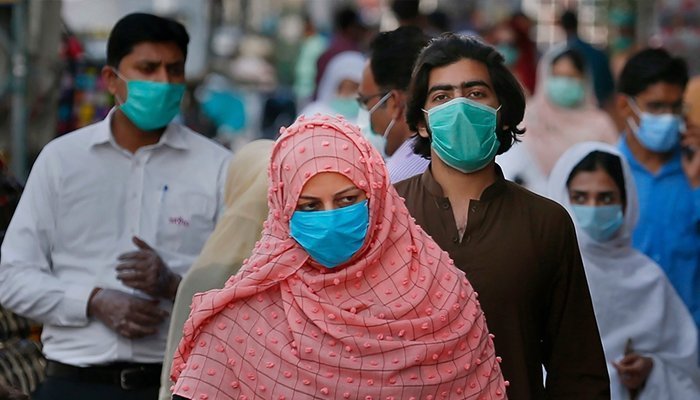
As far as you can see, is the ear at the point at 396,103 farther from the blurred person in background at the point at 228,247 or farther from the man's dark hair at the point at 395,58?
the blurred person in background at the point at 228,247

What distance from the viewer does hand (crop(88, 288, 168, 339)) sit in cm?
473

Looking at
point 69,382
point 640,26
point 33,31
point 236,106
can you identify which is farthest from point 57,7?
point 236,106

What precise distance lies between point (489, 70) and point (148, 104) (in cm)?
143

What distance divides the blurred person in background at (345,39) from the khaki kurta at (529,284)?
664 cm

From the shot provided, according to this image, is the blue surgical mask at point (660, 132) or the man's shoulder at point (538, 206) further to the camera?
the blue surgical mask at point (660, 132)

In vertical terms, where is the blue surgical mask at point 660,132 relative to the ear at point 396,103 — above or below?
below

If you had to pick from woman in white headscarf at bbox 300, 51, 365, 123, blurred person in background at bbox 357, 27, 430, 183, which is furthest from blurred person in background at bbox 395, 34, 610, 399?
woman in white headscarf at bbox 300, 51, 365, 123

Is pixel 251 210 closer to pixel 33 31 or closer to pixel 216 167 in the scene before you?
pixel 216 167

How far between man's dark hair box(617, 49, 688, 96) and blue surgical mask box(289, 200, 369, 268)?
3.34m

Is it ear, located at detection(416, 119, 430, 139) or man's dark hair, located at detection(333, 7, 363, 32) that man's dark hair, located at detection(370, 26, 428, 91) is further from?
man's dark hair, located at detection(333, 7, 363, 32)

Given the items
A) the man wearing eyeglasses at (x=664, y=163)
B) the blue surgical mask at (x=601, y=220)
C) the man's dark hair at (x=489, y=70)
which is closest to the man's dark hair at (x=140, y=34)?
the man's dark hair at (x=489, y=70)

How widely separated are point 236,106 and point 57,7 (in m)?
9.44

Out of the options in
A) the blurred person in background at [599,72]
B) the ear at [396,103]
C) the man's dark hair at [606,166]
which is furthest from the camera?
the blurred person in background at [599,72]

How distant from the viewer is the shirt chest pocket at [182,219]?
16.2 feet
